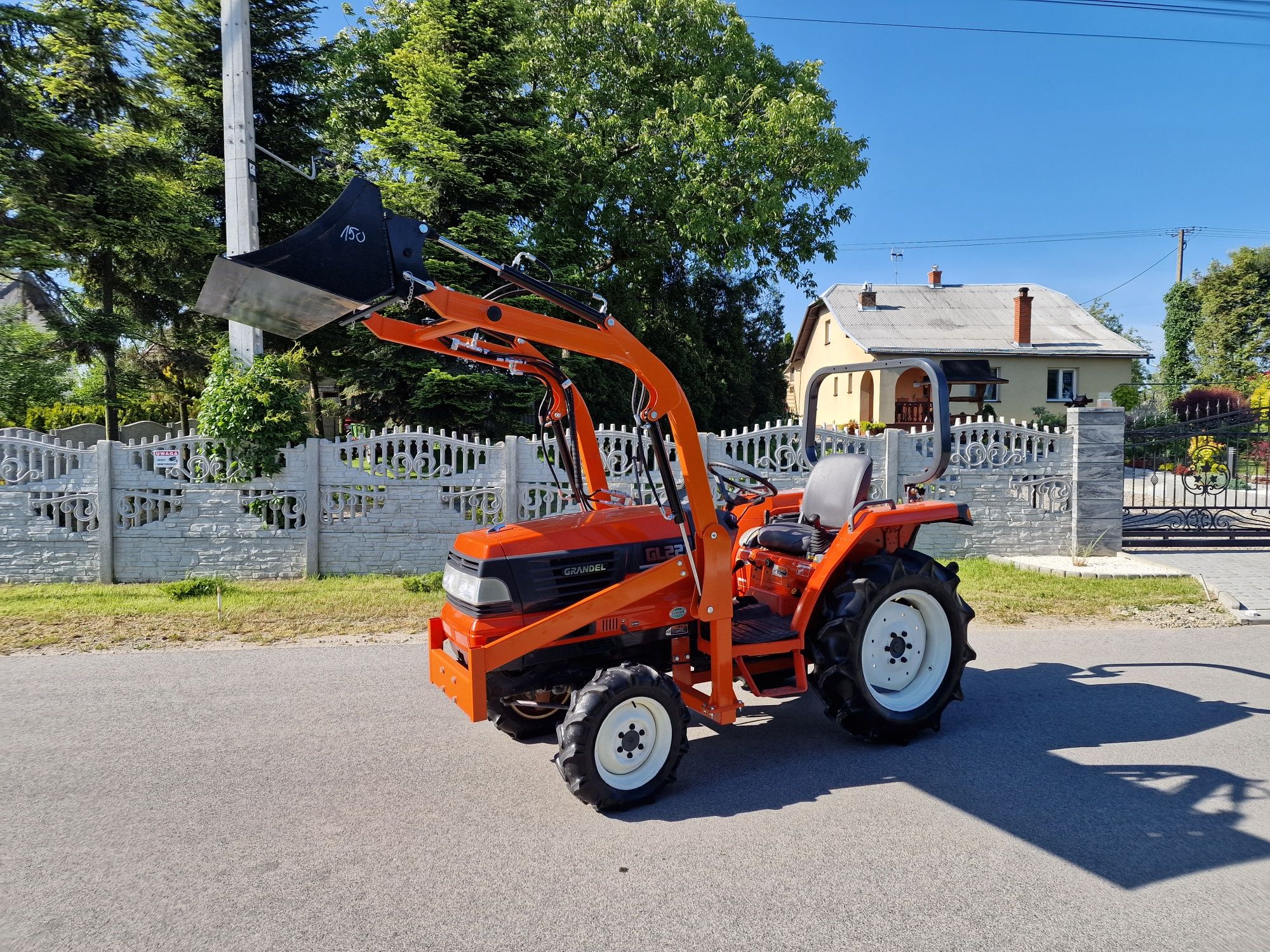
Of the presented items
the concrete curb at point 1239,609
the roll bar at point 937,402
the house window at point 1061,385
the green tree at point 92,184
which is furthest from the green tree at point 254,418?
the house window at point 1061,385

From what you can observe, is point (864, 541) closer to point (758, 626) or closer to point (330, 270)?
point (758, 626)

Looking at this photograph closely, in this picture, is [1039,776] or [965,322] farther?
[965,322]

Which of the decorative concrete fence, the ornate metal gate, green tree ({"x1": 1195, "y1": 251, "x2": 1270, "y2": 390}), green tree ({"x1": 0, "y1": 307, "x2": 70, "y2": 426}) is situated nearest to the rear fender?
the decorative concrete fence

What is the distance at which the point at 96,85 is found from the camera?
13742 mm

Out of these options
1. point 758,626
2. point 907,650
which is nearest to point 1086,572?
point 907,650

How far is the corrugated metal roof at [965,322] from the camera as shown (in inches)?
1125

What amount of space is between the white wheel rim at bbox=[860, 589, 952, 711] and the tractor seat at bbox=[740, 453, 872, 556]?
589 millimetres

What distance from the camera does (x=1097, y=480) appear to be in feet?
34.3

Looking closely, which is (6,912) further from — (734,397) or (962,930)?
(734,397)

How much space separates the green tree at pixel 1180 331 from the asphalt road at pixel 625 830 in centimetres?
3518

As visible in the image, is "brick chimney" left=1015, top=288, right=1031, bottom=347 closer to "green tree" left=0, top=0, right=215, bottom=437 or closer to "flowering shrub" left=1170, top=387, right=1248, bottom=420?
"flowering shrub" left=1170, top=387, right=1248, bottom=420

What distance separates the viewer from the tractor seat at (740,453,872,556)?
518 cm

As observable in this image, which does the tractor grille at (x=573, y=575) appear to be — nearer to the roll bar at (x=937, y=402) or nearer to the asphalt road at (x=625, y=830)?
the asphalt road at (x=625, y=830)

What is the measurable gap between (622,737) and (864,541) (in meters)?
1.88
